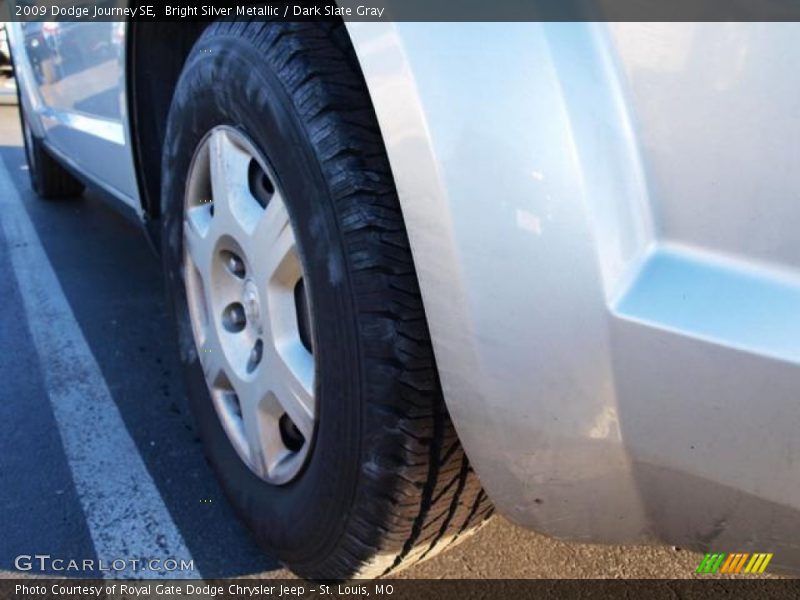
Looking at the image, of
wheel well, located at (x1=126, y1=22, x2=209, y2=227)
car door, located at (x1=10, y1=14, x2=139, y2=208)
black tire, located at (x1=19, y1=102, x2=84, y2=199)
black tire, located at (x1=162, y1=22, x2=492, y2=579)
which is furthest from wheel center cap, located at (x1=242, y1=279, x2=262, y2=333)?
black tire, located at (x1=19, y1=102, x2=84, y2=199)

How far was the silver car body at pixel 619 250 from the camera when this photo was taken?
85cm

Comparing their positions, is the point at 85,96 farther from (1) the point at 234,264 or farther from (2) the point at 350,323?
(2) the point at 350,323

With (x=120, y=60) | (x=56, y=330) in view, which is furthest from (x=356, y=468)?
(x=56, y=330)

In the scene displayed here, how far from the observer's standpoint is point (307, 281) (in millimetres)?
1262

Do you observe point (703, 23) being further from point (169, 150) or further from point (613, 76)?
point (169, 150)

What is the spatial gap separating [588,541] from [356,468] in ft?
1.21

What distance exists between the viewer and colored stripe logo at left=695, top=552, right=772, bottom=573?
3.28ft

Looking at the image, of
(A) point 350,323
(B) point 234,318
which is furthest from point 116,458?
(A) point 350,323

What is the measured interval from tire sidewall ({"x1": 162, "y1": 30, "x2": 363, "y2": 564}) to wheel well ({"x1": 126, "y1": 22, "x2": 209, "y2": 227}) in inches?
13.8

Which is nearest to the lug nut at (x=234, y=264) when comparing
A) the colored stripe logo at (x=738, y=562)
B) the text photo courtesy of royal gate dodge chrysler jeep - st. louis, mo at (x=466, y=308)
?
the text photo courtesy of royal gate dodge chrysler jeep - st. louis, mo at (x=466, y=308)

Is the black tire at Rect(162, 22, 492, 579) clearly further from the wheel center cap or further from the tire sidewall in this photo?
the wheel center cap

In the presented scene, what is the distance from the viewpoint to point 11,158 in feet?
21.0

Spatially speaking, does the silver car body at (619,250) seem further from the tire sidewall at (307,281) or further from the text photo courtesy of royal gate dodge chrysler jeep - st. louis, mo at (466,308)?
the tire sidewall at (307,281)

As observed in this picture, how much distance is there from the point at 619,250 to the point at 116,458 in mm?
1601
